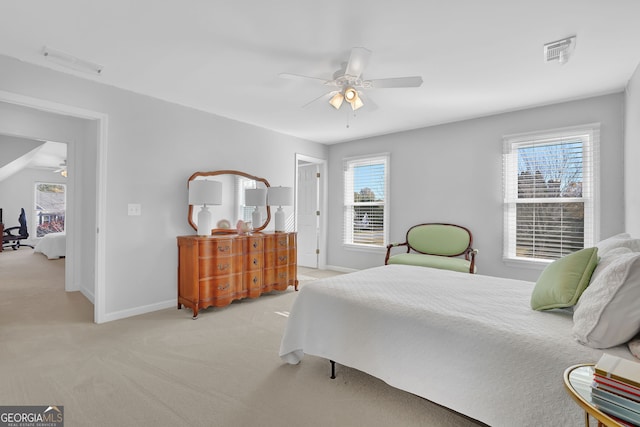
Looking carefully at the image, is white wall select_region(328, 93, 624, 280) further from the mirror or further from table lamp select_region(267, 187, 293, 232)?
the mirror

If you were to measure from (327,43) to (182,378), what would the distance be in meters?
2.72

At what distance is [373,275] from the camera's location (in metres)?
2.65

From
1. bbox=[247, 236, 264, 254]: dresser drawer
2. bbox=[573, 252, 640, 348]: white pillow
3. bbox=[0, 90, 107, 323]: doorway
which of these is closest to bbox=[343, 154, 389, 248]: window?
bbox=[247, 236, 264, 254]: dresser drawer

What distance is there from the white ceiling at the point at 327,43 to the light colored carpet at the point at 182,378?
251 centimetres

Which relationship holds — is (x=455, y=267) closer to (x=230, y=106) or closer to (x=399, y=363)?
(x=399, y=363)

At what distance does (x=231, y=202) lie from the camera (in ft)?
14.4

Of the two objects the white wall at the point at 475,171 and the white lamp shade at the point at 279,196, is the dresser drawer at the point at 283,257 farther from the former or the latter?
the white wall at the point at 475,171

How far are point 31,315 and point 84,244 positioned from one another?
1263 mm

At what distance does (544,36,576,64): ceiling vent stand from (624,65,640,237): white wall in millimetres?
802

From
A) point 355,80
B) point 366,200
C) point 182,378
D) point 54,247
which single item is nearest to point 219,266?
point 182,378

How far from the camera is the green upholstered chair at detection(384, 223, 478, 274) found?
403cm

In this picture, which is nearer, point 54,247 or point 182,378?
point 182,378

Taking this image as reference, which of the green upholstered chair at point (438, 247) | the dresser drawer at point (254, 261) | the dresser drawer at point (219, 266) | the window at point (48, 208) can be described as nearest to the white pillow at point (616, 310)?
the green upholstered chair at point (438, 247)

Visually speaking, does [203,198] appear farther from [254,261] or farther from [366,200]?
[366,200]
